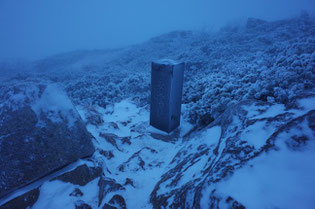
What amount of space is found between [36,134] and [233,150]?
236 centimetres

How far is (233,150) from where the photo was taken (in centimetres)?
194

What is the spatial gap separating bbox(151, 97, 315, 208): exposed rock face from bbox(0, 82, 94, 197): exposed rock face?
1.31 m

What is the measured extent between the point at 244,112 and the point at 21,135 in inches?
115

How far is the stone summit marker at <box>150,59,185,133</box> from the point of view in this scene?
3875mm

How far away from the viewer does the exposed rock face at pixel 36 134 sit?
2102 mm

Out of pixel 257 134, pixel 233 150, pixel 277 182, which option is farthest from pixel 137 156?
pixel 277 182

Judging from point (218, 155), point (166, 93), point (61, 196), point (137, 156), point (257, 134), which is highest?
point (257, 134)

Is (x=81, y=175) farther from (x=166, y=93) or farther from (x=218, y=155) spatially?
(x=166, y=93)

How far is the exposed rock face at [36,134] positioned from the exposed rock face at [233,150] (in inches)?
51.5

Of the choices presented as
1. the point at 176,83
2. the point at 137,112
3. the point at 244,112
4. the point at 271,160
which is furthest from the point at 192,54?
the point at 271,160

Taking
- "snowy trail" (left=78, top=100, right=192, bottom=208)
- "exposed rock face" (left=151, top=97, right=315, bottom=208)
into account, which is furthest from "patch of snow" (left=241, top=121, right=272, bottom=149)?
"snowy trail" (left=78, top=100, right=192, bottom=208)

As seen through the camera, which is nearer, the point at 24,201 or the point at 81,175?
the point at 24,201

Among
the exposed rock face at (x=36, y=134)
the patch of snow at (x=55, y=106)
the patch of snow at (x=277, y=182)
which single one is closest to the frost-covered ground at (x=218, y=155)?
the patch of snow at (x=277, y=182)

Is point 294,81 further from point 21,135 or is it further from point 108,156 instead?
point 21,135
